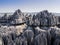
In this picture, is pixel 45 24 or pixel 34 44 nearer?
pixel 34 44

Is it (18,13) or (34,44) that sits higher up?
(18,13)

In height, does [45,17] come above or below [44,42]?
above

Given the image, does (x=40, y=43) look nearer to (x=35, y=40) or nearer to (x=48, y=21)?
(x=35, y=40)

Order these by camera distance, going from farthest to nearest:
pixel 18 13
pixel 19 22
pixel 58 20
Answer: pixel 18 13, pixel 19 22, pixel 58 20

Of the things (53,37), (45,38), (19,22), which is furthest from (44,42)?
(19,22)

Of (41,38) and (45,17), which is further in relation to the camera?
(45,17)

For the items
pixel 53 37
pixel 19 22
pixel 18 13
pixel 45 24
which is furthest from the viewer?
pixel 18 13

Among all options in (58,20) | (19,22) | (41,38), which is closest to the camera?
(41,38)

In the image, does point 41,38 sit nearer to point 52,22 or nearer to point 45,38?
point 45,38

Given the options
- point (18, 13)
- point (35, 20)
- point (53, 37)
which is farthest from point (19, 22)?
point (53, 37)

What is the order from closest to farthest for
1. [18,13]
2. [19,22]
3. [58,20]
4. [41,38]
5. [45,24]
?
[41,38] < [45,24] < [58,20] < [19,22] < [18,13]
